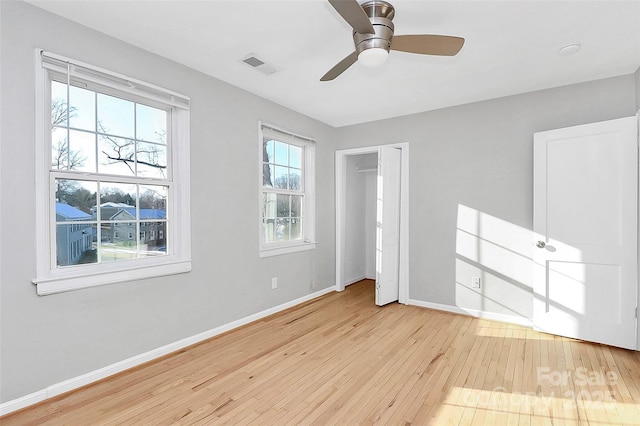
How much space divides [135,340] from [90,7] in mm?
2421

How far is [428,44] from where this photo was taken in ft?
6.61

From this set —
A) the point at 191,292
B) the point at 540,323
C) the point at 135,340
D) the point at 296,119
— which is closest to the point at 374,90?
the point at 296,119

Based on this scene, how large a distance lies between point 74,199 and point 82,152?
13.9 inches

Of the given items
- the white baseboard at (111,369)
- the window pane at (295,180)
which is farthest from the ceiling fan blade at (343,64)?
the white baseboard at (111,369)

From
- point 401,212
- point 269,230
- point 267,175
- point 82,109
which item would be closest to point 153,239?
point 82,109

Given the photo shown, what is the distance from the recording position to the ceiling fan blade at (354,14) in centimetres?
159

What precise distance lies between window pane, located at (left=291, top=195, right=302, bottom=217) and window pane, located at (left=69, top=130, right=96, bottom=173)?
2349 mm

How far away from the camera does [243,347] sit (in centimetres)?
283

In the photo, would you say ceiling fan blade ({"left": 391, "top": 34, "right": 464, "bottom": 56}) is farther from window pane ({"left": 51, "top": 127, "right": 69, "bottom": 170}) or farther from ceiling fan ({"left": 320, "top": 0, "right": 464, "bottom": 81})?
window pane ({"left": 51, "top": 127, "right": 69, "bottom": 170})

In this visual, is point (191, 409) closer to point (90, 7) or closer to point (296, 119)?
point (90, 7)

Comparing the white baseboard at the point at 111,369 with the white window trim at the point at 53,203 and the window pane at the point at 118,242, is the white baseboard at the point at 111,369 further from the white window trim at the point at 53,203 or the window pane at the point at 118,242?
the window pane at the point at 118,242

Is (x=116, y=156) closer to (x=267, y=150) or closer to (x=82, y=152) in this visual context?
(x=82, y=152)

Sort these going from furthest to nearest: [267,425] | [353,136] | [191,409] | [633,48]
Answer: [353,136] → [633,48] → [191,409] → [267,425]

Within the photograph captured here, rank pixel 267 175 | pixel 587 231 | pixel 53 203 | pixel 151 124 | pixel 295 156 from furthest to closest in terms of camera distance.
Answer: pixel 295 156
pixel 267 175
pixel 587 231
pixel 151 124
pixel 53 203
